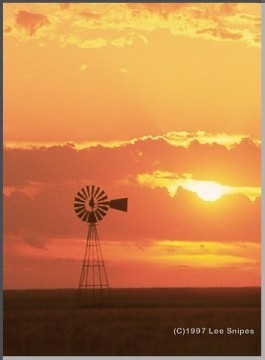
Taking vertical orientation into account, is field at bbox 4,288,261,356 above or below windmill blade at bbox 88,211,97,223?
below

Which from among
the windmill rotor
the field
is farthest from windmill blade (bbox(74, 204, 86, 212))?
the field

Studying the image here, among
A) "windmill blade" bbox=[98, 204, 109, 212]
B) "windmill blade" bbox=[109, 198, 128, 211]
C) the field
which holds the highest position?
"windmill blade" bbox=[109, 198, 128, 211]

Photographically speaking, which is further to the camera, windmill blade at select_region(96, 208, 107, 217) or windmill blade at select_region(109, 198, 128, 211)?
windmill blade at select_region(96, 208, 107, 217)

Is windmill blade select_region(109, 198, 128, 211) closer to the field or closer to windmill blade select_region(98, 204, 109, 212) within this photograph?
windmill blade select_region(98, 204, 109, 212)

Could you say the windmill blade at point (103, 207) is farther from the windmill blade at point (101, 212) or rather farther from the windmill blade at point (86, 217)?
the windmill blade at point (86, 217)

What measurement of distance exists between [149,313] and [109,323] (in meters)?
10.4

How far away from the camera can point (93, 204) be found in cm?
2758

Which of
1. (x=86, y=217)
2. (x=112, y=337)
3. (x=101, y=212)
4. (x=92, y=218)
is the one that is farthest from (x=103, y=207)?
(x=112, y=337)

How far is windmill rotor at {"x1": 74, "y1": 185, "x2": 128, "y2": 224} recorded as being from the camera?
27.4 metres

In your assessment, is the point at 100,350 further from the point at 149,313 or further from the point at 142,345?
the point at 149,313

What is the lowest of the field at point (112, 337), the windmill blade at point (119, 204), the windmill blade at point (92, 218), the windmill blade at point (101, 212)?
the field at point (112, 337)

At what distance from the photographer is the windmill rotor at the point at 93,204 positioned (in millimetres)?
27359

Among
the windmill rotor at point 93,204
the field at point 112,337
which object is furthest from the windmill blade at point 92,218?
the field at point 112,337

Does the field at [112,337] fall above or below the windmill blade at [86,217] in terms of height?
below
